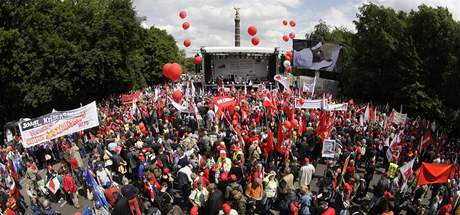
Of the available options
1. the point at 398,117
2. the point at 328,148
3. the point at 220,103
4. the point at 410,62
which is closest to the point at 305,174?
the point at 328,148

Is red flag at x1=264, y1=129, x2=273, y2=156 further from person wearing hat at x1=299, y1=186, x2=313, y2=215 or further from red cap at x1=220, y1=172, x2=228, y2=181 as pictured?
person wearing hat at x1=299, y1=186, x2=313, y2=215

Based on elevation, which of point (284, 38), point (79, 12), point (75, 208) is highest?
point (79, 12)

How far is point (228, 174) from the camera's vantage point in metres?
10.1

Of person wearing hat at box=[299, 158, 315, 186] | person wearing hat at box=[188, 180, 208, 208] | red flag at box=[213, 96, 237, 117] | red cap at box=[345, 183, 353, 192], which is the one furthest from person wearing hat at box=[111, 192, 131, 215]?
red flag at box=[213, 96, 237, 117]

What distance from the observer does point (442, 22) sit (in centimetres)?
2719

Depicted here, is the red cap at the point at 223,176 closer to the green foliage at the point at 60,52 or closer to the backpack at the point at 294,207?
the backpack at the point at 294,207

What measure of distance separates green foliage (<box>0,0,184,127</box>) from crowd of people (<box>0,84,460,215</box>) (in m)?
13.0

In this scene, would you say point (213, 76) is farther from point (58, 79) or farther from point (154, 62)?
point (154, 62)

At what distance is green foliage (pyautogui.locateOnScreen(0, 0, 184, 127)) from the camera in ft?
92.1

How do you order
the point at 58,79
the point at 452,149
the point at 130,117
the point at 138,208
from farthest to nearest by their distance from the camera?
the point at 58,79 → the point at 130,117 → the point at 452,149 → the point at 138,208

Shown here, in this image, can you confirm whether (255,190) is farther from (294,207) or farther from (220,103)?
(220,103)

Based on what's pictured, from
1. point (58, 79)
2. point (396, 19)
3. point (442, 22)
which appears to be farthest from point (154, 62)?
point (442, 22)

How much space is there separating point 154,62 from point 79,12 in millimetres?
28450

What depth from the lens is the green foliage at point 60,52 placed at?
28.1 meters
